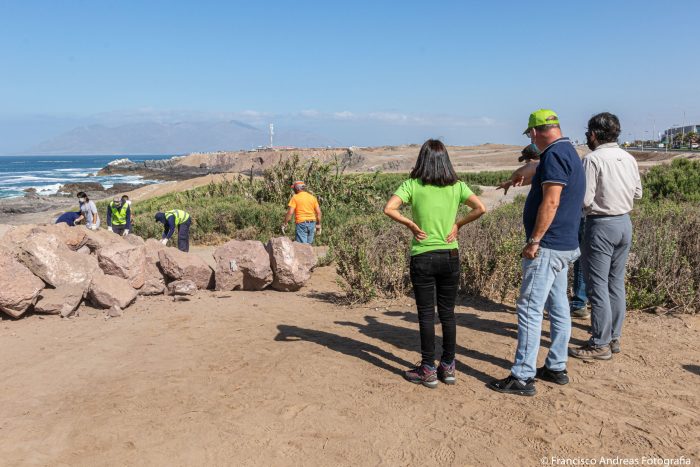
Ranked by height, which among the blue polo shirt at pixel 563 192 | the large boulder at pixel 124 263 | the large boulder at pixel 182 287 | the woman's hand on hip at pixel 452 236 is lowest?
the large boulder at pixel 182 287

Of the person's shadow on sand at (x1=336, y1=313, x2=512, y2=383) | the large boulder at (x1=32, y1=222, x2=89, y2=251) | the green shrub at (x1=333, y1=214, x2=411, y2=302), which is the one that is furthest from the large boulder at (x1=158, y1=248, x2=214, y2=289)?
the person's shadow on sand at (x1=336, y1=313, x2=512, y2=383)

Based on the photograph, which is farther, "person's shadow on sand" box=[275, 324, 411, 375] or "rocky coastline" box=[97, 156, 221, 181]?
"rocky coastline" box=[97, 156, 221, 181]

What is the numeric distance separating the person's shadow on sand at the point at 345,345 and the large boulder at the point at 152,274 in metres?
2.43

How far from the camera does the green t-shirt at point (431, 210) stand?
3818 mm

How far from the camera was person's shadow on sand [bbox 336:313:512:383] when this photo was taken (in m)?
4.41

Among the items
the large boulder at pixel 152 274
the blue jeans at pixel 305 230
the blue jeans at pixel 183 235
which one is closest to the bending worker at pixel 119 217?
the blue jeans at pixel 183 235

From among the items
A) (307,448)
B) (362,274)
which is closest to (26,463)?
(307,448)

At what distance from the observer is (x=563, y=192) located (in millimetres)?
3666

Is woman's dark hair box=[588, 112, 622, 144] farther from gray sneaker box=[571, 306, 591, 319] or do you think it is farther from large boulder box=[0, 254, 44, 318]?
large boulder box=[0, 254, 44, 318]

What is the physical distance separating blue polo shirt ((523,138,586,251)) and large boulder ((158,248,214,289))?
16.8 ft

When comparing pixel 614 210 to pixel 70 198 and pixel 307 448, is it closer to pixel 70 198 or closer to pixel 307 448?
pixel 307 448

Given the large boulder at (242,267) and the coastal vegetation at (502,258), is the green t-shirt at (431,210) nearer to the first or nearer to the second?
the coastal vegetation at (502,258)

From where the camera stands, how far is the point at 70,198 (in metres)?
40.4

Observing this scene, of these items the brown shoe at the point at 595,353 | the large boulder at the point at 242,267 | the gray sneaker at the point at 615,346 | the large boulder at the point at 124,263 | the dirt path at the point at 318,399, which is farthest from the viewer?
the large boulder at the point at 242,267
